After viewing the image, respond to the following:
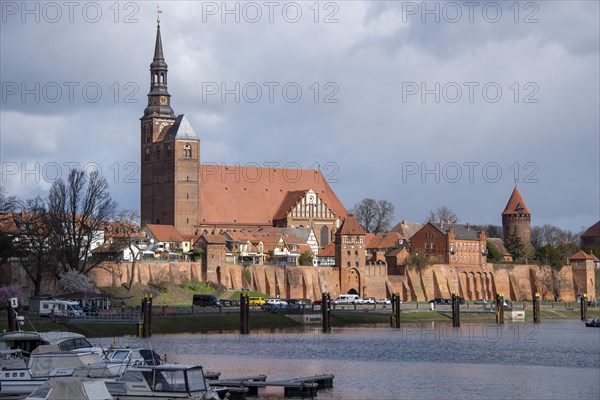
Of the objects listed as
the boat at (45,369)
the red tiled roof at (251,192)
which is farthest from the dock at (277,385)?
the red tiled roof at (251,192)

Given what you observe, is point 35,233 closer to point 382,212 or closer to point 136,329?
point 136,329

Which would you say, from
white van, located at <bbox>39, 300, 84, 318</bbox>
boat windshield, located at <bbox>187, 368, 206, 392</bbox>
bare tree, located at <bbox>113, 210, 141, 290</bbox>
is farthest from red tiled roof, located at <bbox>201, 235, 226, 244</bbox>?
boat windshield, located at <bbox>187, 368, 206, 392</bbox>

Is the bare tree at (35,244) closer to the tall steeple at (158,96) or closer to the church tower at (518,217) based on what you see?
the tall steeple at (158,96)

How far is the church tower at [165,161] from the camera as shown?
125250 millimetres

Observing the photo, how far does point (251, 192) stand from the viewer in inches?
5335

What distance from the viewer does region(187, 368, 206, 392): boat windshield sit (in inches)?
1361

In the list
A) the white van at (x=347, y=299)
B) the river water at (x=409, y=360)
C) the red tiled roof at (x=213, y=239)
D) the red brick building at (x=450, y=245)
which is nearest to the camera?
the river water at (x=409, y=360)

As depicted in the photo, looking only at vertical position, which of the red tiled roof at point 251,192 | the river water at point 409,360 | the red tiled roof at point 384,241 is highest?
the red tiled roof at point 251,192

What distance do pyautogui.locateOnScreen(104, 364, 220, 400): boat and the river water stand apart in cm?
888

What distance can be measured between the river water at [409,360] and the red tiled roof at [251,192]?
48413 millimetres

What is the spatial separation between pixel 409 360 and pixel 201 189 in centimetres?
7274

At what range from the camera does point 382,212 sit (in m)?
166

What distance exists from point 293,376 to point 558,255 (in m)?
95.8

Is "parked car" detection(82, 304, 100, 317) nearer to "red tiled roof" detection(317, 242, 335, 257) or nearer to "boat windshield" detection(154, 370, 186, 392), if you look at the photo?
"boat windshield" detection(154, 370, 186, 392)
